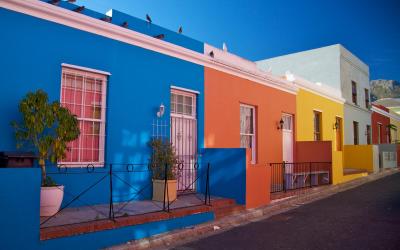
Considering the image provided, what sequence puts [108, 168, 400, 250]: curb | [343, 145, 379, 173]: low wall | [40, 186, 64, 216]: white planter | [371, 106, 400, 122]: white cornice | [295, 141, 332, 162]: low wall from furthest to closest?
[371, 106, 400, 122]: white cornice
[343, 145, 379, 173]: low wall
[295, 141, 332, 162]: low wall
[108, 168, 400, 250]: curb
[40, 186, 64, 216]: white planter

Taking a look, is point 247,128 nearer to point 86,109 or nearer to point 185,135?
point 185,135

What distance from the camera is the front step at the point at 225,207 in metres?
7.39

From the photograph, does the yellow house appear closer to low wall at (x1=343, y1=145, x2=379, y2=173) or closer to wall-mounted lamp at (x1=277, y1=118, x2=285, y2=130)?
low wall at (x1=343, y1=145, x2=379, y2=173)

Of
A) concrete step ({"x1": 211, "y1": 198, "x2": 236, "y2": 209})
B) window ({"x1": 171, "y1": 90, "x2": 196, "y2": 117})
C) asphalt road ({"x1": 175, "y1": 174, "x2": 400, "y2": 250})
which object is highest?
window ({"x1": 171, "y1": 90, "x2": 196, "y2": 117})

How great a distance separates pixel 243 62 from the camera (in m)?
11.3

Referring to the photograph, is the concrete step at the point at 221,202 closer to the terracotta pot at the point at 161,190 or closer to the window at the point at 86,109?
the terracotta pot at the point at 161,190

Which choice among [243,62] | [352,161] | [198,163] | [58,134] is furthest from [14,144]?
[352,161]

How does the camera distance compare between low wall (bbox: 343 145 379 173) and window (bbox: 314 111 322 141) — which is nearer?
window (bbox: 314 111 322 141)

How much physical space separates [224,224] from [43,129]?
4.00 metres

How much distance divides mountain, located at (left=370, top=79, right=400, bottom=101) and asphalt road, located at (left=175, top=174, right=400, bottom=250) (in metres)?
77.9

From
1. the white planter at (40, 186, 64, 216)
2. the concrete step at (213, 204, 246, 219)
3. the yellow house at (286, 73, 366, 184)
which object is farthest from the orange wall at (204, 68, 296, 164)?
the white planter at (40, 186, 64, 216)

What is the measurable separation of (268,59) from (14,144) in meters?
17.8

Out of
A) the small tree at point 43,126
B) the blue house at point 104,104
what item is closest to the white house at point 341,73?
the blue house at point 104,104

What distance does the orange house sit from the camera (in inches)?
348
